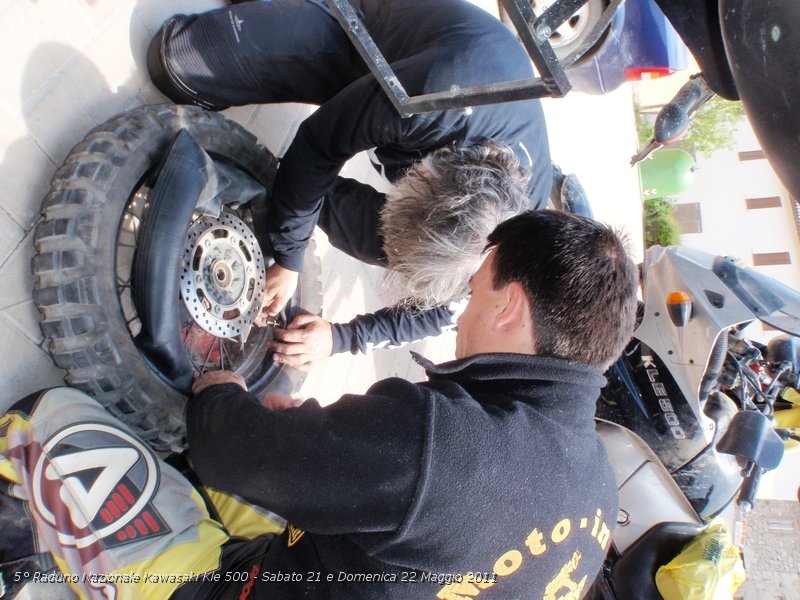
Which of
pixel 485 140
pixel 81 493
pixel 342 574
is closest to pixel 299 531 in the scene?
pixel 342 574

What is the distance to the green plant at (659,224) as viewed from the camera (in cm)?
995

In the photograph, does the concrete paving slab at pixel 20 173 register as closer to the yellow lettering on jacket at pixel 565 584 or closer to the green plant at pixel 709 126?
the yellow lettering on jacket at pixel 565 584

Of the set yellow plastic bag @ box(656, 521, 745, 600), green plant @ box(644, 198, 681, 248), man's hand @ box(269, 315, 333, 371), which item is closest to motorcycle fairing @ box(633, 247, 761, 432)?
yellow plastic bag @ box(656, 521, 745, 600)

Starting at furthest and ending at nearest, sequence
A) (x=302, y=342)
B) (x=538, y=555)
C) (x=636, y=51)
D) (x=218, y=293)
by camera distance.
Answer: (x=636, y=51)
(x=302, y=342)
(x=218, y=293)
(x=538, y=555)

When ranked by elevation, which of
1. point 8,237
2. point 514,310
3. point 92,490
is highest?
point 8,237

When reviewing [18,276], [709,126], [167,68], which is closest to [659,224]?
[709,126]

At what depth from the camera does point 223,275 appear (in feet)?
5.46

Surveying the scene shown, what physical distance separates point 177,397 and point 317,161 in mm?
733

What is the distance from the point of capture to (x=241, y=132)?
174cm

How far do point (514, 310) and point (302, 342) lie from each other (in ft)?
3.01

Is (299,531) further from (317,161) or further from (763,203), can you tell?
(763,203)

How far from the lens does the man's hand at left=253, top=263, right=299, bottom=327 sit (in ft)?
6.09

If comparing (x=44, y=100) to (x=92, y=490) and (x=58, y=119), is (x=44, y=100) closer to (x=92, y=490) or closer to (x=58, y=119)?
(x=58, y=119)

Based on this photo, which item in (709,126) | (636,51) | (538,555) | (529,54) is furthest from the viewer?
(709,126)
